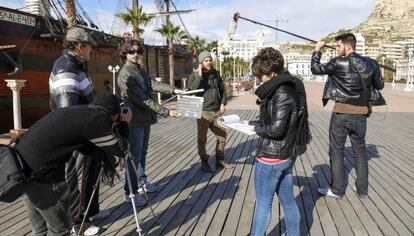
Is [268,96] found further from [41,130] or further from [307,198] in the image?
[307,198]

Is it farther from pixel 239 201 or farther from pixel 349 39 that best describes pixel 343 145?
pixel 239 201

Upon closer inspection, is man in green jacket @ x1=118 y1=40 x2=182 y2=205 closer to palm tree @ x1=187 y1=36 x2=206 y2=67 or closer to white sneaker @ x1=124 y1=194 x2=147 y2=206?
white sneaker @ x1=124 y1=194 x2=147 y2=206

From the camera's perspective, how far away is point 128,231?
3.64m

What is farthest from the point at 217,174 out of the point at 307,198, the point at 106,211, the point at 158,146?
the point at 158,146

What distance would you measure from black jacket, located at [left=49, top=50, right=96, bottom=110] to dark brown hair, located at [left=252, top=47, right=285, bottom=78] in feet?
4.80

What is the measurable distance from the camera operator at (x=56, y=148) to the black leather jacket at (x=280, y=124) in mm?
1111

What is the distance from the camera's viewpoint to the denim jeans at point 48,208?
7.28ft

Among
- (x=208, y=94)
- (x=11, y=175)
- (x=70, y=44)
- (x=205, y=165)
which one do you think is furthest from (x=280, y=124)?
(x=205, y=165)

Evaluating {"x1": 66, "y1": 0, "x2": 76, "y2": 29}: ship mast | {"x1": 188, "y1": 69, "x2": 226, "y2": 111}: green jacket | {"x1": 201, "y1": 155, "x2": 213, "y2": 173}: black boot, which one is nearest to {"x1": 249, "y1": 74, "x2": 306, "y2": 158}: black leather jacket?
{"x1": 188, "y1": 69, "x2": 226, "y2": 111}: green jacket

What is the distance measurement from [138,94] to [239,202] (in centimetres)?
179

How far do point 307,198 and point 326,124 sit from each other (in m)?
7.61

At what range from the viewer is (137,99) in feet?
13.4

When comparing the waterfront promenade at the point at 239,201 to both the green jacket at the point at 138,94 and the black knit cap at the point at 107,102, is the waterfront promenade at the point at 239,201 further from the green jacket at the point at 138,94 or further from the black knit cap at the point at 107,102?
the black knit cap at the point at 107,102

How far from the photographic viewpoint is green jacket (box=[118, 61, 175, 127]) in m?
4.02
